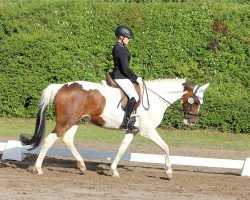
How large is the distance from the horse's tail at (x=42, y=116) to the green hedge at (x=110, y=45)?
8144mm

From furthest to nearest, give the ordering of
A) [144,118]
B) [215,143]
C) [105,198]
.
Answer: [215,143] → [144,118] → [105,198]

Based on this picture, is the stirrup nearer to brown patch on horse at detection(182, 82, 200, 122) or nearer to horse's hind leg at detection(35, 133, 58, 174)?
brown patch on horse at detection(182, 82, 200, 122)

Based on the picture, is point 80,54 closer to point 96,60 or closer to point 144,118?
point 96,60

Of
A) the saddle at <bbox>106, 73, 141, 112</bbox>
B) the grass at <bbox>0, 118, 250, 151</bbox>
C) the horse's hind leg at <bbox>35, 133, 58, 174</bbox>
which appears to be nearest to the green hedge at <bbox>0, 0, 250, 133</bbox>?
the grass at <bbox>0, 118, 250, 151</bbox>

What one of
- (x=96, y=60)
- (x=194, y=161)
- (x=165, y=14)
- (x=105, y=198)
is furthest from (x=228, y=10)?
(x=105, y=198)

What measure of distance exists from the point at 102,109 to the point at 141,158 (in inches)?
59.7

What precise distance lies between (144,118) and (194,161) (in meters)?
1.43

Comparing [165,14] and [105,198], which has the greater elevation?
[165,14]

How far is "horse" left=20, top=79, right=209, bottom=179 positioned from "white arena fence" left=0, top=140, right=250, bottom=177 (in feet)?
2.77

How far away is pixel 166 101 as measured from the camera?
13.8 meters

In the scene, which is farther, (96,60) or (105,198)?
(96,60)

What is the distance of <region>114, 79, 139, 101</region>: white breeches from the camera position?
43.9ft

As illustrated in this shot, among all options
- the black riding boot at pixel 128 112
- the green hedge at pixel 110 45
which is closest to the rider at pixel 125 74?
the black riding boot at pixel 128 112

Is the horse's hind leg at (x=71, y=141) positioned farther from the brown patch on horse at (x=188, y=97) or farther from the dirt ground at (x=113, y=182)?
the brown patch on horse at (x=188, y=97)
